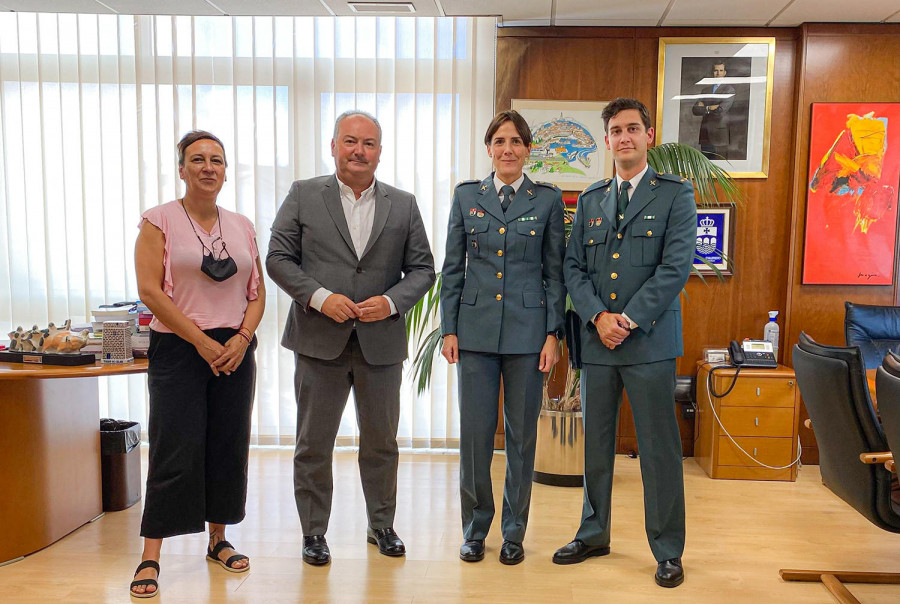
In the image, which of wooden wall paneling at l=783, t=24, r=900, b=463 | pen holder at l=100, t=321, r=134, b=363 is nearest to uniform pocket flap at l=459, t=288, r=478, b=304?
pen holder at l=100, t=321, r=134, b=363

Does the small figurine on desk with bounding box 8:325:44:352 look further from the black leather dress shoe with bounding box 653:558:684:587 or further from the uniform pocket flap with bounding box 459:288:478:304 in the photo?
the black leather dress shoe with bounding box 653:558:684:587

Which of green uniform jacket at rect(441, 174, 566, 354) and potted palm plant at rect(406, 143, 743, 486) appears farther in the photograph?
potted palm plant at rect(406, 143, 743, 486)

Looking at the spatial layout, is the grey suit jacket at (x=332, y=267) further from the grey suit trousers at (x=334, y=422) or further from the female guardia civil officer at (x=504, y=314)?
the female guardia civil officer at (x=504, y=314)

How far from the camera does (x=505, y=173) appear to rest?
2584 mm

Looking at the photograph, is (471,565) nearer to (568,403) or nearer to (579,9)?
(568,403)

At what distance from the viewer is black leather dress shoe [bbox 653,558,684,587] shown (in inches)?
96.3

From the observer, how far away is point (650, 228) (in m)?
2.50

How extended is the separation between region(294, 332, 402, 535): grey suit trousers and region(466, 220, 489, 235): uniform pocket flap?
0.57 m

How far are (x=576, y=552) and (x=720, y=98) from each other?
2809 mm

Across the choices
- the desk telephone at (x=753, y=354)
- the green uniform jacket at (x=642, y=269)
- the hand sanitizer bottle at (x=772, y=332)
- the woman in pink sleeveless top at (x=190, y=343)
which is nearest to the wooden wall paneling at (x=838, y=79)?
the hand sanitizer bottle at (x=772, y=332)

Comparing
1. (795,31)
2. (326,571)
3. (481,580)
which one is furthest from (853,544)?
(795,31)

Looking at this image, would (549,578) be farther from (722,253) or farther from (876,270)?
(876,270)

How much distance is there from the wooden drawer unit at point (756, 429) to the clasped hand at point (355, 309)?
219cm

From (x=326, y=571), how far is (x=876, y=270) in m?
3.48
